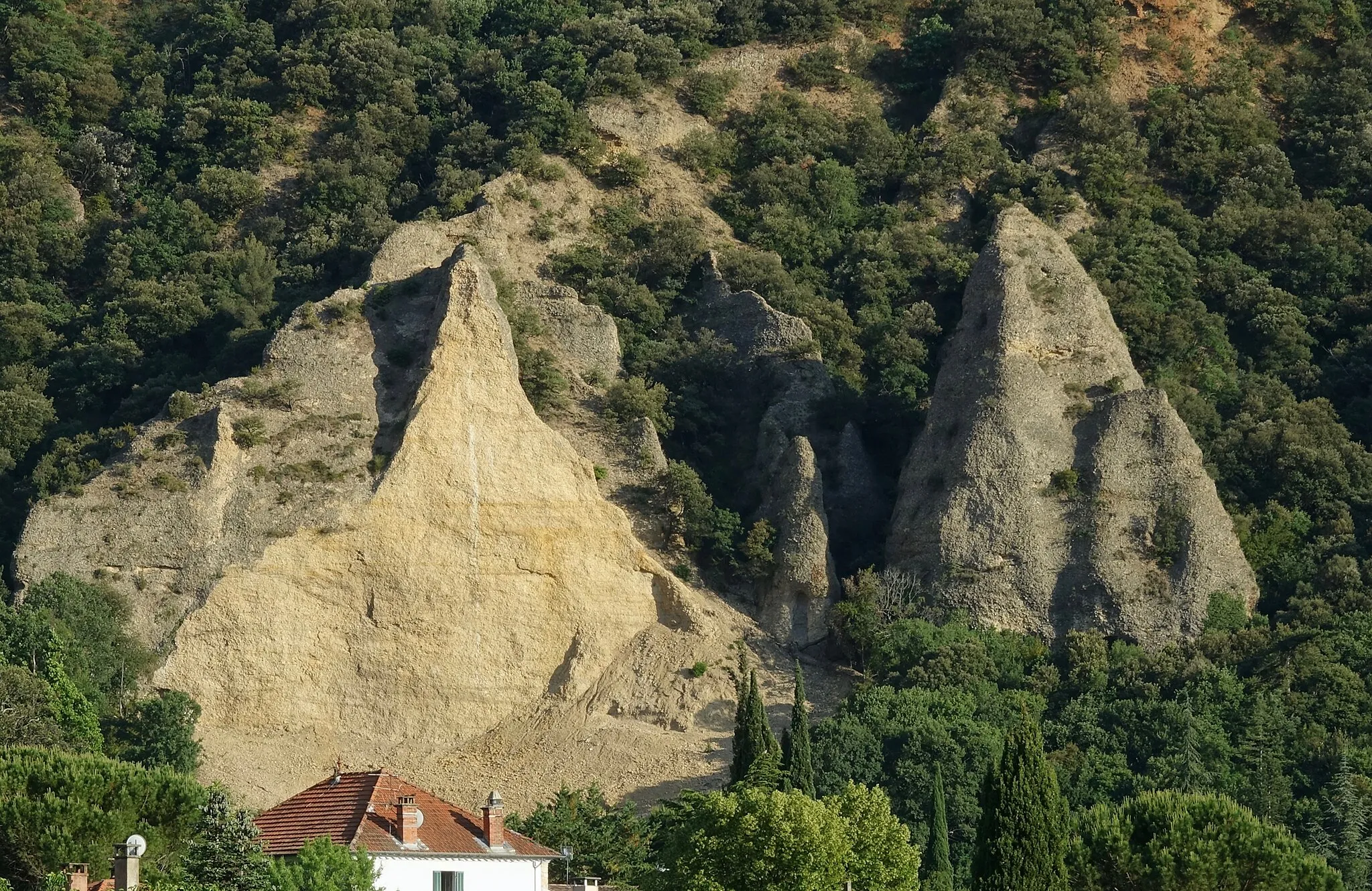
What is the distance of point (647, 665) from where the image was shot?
67375mm

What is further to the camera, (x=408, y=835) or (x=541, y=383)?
(x=541, y=383)

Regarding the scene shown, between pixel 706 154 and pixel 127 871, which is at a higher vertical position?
pixel 706 154

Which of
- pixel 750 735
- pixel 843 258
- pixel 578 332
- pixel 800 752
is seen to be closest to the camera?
pixel 750 735

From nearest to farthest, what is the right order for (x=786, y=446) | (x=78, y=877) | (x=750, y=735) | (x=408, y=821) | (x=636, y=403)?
(x=78, y=877) < (x=408, y=821) < (x=750, y=735) < (x=786, y=446) < (x=636, y=403)

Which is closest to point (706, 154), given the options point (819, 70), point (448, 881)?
point (819, 70)

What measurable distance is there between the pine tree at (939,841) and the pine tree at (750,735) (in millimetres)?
3961

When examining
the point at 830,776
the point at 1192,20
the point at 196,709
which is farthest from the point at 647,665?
the point at 1192,20

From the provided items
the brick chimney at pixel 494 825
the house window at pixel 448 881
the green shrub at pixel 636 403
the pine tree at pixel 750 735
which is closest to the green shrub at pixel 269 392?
the green shrub at pixel 636 403

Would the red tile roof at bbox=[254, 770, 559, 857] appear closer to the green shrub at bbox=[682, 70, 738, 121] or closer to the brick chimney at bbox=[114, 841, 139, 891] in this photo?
Result: the brick chimney at bbox=[114, 841, 139, 891]

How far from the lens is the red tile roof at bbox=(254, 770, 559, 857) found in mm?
46406

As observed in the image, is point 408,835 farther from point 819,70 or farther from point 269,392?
point 819,70

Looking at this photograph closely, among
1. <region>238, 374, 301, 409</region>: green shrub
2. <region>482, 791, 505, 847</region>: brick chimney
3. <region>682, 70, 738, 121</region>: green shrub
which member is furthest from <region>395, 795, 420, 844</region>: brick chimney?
<region>682, 70, 738, 121</region>: green shrub

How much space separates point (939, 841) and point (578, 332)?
21.0 m

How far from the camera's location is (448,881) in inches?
1863
